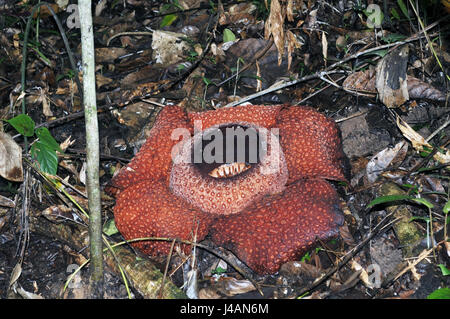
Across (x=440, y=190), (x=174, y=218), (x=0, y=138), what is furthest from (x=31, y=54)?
(x=440, y=190)

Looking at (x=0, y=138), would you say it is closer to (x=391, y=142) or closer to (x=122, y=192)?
(x=122, y=192)

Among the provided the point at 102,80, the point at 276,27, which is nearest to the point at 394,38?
the point at 276,27

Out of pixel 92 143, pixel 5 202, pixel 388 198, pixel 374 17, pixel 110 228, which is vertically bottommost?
pixel 5 202

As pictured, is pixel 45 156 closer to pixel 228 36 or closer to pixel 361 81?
pixel 228 36

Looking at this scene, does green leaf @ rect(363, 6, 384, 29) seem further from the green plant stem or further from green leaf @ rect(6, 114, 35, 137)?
green leaf @ rect(6, 114, 35, 137)

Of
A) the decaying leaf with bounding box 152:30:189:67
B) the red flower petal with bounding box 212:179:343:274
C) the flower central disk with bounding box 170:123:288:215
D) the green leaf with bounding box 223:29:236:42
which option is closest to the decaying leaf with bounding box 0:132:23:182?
the flower central disk with bounding box 170:123:288:215

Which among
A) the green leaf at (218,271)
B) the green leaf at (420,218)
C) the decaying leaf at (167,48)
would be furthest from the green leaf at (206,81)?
the green leaf at (420,218)

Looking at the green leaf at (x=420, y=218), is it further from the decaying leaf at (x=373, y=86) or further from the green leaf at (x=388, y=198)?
the decaying leaf at (x=373, y=86)
